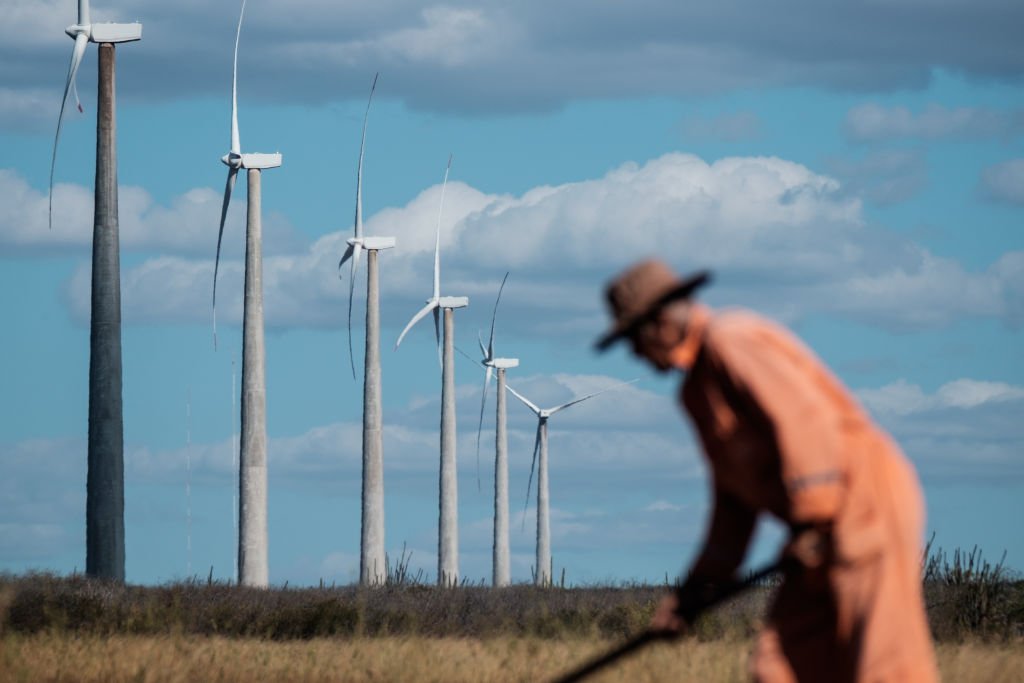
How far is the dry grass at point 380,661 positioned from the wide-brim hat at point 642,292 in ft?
23.4

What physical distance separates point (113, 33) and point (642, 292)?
27.9m

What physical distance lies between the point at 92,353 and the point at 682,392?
2505 centimetres

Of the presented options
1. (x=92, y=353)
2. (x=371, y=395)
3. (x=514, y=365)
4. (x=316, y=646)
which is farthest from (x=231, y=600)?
(x=514, y=365)

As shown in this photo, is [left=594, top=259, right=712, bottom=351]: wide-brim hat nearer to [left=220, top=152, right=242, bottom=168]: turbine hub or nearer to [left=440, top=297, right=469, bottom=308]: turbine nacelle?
[left=220, top=152, right=242, bottom=168]: turbine hub

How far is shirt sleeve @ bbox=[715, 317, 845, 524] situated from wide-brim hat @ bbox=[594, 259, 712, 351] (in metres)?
0.23

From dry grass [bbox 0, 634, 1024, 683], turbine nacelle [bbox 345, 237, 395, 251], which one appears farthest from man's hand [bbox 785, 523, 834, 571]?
turbine nacelle [bbox 345, 237, 395, 251]

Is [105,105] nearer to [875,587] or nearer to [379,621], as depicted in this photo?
[379,621]

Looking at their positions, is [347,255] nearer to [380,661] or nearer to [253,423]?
[253,423]

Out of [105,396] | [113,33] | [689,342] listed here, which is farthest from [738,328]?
[113,33]

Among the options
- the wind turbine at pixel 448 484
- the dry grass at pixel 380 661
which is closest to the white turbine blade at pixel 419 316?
the wind turbine at pixel 448 484

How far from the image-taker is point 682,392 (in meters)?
6.70

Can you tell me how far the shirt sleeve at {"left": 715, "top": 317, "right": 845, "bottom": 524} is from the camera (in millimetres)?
6230

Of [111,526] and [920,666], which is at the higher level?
[920,666]

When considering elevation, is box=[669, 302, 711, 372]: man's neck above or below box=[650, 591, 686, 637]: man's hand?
above
